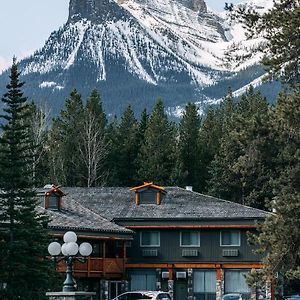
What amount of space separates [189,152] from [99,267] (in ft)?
86.6

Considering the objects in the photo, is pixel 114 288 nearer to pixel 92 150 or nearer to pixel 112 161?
Result: pixel 92 150

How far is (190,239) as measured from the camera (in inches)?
2379

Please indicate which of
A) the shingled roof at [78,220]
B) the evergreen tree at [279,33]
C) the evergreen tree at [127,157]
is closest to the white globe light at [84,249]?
the evergreen tree at [279,33]

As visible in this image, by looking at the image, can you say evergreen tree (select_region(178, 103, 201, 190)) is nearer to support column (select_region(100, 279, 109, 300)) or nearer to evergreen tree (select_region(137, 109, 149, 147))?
evergreen tree (select_region(137, 109, 149, 147))

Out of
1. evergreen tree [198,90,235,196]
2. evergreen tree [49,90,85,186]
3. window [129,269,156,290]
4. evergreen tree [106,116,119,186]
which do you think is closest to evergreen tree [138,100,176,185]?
evergreen tree [106,116,119,186]

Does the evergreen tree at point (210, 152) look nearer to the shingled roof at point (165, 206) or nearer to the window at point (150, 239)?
the shingled roof at point (165, 206)

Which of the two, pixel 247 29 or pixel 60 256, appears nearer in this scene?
pixel 60 256

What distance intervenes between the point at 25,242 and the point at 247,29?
12968 mm

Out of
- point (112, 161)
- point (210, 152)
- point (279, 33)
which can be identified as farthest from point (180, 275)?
point (279, 33)

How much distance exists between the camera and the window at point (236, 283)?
58.6 meters

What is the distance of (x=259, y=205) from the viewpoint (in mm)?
74625

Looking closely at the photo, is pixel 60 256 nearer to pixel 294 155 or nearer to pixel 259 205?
pixel 294 155

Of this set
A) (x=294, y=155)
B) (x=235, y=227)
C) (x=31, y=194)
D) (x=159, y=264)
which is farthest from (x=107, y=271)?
(x=294, y=155)

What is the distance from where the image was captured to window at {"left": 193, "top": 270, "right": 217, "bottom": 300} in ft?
195
